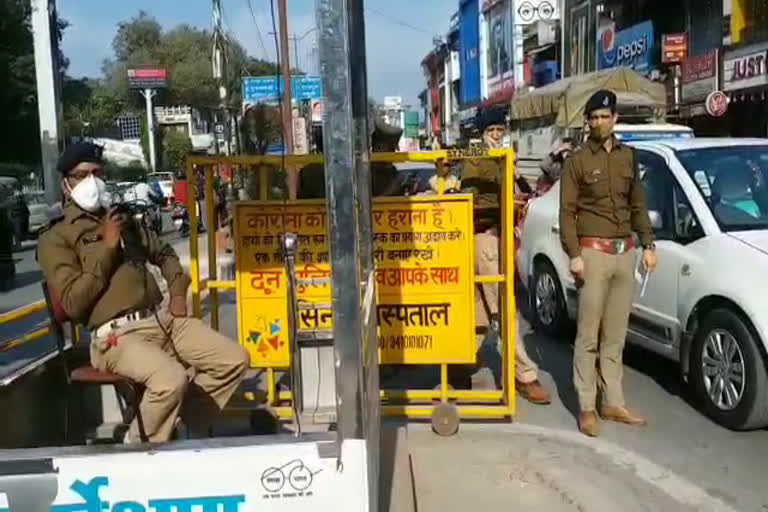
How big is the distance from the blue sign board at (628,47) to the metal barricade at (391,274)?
64.0 feet

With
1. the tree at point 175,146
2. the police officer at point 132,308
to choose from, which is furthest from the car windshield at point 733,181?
the tree at point 175,146

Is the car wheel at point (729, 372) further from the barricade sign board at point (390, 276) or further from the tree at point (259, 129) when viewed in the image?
the tree at point (259, 129)

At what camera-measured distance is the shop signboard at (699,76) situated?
63.1ft

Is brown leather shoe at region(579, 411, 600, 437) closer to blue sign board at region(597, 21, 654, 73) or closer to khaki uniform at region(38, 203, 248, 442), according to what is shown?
khaki uniform at region(38, 203, 248, 442)

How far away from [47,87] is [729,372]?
4.26 metres

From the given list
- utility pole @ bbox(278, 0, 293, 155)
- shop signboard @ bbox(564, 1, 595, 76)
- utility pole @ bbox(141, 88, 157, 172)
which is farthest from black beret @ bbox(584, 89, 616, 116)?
shop signboard @ bbox(564, 1, 595, 76)

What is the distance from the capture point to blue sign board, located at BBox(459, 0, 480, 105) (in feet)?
159

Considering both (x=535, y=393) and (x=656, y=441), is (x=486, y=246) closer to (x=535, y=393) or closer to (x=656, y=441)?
(x=535, y=393)

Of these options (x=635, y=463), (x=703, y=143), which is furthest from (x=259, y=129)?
(x=703, y=143)

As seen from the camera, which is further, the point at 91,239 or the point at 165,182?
the point at 165,182

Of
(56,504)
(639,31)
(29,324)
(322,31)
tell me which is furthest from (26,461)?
(639,31)

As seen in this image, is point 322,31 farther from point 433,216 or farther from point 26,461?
point 433,216

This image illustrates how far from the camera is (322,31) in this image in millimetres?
2662

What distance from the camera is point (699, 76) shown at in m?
19.9
